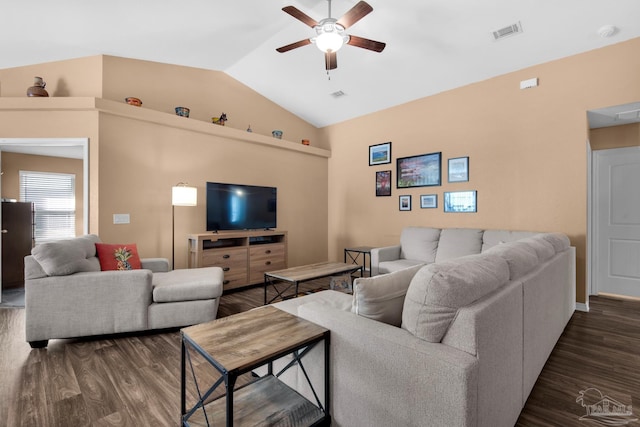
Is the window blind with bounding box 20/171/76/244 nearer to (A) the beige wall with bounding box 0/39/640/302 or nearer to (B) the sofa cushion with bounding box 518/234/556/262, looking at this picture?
(A) the beige wall with bounding box 0/39/640/302

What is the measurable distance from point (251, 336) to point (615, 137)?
199 inches

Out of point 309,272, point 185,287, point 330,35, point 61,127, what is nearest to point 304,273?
point 309,272

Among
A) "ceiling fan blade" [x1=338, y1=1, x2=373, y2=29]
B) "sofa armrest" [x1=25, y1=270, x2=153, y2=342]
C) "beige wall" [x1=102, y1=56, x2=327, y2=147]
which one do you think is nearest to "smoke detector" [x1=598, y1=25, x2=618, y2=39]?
"ceiling fan blade" [x1=338, y1=1, x2=373, y2=29]

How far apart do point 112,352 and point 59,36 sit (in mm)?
3305

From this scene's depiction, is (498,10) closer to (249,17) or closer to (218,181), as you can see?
(249,17)

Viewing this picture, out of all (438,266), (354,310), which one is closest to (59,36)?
(354,310)

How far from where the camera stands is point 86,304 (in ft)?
8.21

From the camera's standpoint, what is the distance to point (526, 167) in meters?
3.68

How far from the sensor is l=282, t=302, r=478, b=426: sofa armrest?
40.4 inches

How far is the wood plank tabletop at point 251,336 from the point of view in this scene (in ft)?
3.72

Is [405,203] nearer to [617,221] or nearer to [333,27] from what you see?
[617,221]

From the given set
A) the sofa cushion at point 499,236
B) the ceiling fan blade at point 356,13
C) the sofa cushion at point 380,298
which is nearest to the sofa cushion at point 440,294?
the sofa cushion at point 380,298

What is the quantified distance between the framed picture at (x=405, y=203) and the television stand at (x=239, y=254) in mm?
1951

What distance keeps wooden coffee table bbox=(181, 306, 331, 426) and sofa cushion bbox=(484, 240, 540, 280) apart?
3.41 ft
